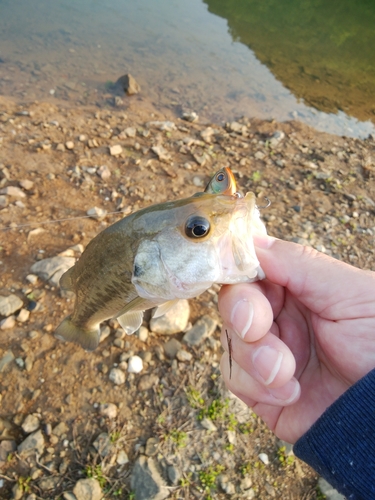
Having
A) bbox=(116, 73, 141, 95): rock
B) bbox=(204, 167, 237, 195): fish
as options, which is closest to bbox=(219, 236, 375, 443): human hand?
bbox=(204, 167, 237, 195): fish

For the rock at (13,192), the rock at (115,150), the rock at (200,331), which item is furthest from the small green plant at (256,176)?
the rock at (13,192)

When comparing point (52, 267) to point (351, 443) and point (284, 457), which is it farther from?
point (351, 443)

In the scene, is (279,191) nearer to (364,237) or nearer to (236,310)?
(364,237)

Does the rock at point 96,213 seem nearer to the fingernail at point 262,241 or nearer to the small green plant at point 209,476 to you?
the fingernail at point 262,241

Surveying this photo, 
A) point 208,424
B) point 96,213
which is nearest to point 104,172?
point 96,213

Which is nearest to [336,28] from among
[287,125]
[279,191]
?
[287,125]

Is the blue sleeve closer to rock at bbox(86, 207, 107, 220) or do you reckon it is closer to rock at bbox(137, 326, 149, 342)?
rock at bbox(137, 326, 149, 342)
